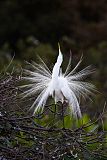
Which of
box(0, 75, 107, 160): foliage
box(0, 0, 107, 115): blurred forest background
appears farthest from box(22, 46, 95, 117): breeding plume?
box(0, 0, 107, 115): blurred forest background

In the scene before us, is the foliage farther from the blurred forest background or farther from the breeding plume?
the blurred forest background

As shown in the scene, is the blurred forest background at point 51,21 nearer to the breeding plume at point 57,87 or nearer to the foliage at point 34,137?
the breeding plume at point 57,87

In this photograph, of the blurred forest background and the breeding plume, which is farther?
the blurred forest background

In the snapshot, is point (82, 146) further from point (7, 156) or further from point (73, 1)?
point (73, 1)

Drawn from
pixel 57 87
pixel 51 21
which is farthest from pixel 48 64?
pixel 51 21

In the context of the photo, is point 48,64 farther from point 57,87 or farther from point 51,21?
point 51,21

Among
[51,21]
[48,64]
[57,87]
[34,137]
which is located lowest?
[34,137]

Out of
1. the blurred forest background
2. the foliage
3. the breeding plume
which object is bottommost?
the foliage

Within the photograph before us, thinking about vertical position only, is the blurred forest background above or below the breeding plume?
above

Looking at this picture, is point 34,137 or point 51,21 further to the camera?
point 51,21
